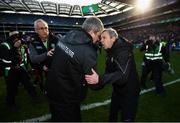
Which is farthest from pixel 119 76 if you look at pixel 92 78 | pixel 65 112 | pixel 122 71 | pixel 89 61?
pixel 65 112

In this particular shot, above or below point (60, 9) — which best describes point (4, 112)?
below

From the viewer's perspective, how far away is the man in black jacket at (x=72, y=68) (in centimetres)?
303

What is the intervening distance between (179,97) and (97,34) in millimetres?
5595

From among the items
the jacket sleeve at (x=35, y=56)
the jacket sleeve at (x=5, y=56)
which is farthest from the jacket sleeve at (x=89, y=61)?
the jacket sleeve at (x=5, y=56)

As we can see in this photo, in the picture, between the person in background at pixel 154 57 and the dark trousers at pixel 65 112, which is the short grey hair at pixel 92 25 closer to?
the dark trousers at pixel 65 112

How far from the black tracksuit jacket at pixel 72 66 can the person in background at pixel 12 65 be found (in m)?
3.90

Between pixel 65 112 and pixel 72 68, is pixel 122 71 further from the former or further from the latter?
pixel 65 112

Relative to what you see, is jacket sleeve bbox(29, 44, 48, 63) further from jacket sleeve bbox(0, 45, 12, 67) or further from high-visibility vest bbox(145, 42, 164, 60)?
high-visibility vest bbox(145, 42, 164, 60)

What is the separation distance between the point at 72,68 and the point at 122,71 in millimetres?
852

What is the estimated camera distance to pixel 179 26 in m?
45.2

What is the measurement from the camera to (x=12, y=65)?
6.92 metres

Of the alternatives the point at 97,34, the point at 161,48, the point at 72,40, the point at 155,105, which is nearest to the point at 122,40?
the point at 97,34

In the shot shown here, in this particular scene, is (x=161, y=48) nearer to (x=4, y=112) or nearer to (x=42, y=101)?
(x=42, y=101)

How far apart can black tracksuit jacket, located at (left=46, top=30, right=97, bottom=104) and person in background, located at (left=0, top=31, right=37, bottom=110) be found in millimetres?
3899
